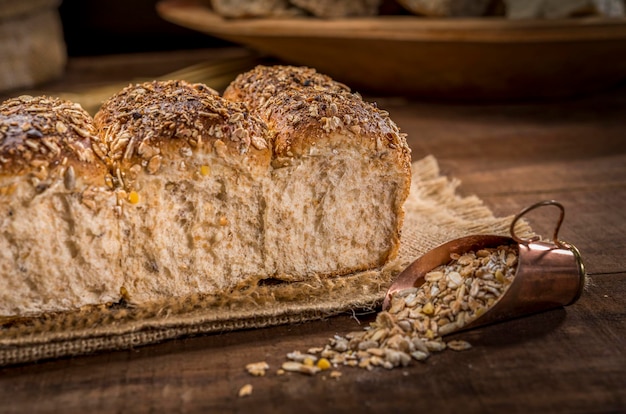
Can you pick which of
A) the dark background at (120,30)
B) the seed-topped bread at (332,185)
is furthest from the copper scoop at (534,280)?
the dark background at (120,30)

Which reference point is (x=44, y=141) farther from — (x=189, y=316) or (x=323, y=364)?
(x=323, y=364)

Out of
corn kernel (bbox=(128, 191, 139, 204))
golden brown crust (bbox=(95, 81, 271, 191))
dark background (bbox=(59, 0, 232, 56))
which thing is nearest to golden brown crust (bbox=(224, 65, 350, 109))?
golden brown crust (bbox=(95, 81, 271, 191))

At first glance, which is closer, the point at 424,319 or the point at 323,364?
the point at 323,364

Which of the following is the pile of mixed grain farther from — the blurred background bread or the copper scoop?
the blurred background bread

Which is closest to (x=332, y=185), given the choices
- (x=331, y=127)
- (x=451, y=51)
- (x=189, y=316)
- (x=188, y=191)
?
(x=331, y=127)

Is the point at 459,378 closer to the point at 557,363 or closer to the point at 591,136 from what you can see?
the point at 557,363

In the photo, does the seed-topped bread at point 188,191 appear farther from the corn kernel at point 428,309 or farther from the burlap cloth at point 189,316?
the corn kernel at point 428,309

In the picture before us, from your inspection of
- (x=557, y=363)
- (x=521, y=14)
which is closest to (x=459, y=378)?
(x=557, y=363)
